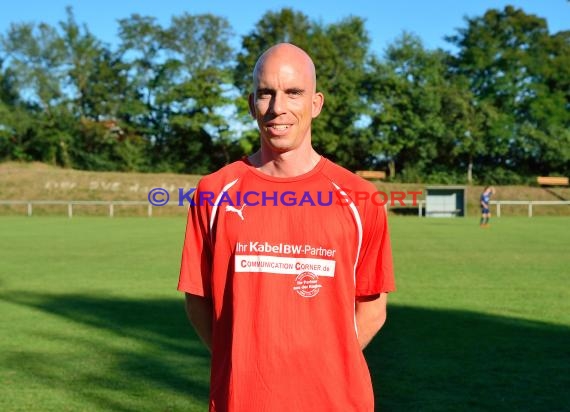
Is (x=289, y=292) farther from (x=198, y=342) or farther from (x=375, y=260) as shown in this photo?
(x=198, y=342)

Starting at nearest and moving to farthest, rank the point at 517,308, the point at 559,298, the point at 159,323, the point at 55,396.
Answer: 1. the point at 55,396
2. the point at 159,323
3. the point at 517,308
4. the point at 559,298

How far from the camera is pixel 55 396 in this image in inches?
269

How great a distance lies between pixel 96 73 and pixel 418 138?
2900 cm

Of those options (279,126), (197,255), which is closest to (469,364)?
(197,255)

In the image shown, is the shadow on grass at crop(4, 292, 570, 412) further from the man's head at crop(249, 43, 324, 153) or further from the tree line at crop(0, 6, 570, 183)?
the tree line at crop(0, 6, 570, 183)

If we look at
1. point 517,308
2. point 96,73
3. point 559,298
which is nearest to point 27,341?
point 517,308

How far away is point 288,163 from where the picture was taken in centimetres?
291

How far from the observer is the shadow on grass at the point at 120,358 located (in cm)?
690

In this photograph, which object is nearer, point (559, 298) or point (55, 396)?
point (55, 396)

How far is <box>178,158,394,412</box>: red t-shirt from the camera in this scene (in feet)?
9.20

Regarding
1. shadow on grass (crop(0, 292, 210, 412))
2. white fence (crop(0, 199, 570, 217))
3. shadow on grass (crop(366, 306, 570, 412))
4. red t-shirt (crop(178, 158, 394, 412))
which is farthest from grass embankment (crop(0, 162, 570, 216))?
red t-shirt (crop(178, 158, 394, 412))

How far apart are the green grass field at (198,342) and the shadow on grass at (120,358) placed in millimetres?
15

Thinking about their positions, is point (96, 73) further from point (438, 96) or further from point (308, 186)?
point (308, 186)

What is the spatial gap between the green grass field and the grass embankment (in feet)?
123
